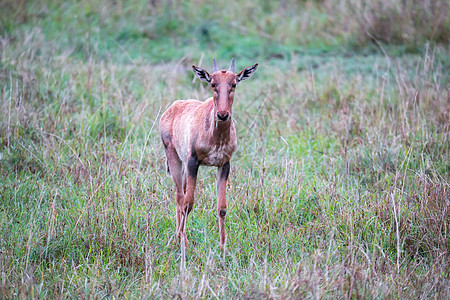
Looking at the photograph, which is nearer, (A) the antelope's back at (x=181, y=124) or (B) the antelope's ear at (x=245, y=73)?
(B) the antelope's ear at (x=245, y=73)

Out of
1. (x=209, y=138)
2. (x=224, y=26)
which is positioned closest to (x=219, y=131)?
(x=209, y=138)

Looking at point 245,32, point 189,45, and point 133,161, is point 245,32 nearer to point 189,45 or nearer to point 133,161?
point 189,45

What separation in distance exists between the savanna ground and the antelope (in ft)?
1.16

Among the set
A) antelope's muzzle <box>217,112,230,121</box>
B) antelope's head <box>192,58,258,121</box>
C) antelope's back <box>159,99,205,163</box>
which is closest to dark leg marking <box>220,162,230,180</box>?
antelope's back <box>159,99,205,163</box>

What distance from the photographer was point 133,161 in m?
5.63

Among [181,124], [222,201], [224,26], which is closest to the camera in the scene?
[222,201]

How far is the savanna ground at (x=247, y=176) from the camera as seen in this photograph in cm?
380

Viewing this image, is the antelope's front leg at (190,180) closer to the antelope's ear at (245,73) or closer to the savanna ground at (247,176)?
the savanna ground at (247,176)

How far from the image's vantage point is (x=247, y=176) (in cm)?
549

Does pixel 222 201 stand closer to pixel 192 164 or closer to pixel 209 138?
pixel 192 164

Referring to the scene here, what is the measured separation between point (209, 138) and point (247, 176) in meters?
1.38

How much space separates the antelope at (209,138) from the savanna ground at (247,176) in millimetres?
353

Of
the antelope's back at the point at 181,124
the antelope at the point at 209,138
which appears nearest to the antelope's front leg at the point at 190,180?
the antelope at the point at 209,138

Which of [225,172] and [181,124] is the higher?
[181,124]
